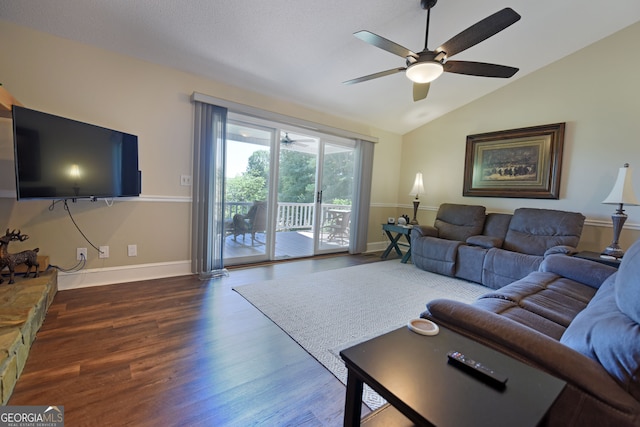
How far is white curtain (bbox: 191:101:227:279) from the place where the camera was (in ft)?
10.2

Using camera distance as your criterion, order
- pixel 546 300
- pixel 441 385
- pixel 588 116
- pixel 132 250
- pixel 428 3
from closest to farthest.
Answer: pixel 441 385
pixel 546 300
pixel 428 3
pixel 132 250
pixel 588 116

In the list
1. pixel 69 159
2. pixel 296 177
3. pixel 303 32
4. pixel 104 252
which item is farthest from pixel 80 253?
pixel 303 32

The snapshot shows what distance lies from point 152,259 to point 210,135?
153cm

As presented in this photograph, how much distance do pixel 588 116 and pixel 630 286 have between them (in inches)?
133

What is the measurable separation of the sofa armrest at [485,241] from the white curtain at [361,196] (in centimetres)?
171

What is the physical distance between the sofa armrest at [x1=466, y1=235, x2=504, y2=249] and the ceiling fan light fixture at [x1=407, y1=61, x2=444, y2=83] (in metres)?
2.22

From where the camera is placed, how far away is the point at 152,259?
119 inches

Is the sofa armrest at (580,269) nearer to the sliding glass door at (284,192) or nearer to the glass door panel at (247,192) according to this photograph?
the sliding glass door at (284,192)

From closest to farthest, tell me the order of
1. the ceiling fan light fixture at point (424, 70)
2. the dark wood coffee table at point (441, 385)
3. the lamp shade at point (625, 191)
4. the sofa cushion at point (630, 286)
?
the dark wood coffee table at point (441, 385) → the sofa cushion at point (630, 286) → the ceiling fan light fixture at point (424, 70) → the lamp shade at point (625, 191)

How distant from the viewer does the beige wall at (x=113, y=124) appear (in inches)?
91.4

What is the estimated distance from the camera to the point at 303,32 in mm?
2559

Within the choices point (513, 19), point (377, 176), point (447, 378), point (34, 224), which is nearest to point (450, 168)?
point (377, 176)

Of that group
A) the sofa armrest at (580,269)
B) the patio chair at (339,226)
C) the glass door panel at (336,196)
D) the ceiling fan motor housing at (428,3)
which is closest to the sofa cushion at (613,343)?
the sofa armrest at (580,269)

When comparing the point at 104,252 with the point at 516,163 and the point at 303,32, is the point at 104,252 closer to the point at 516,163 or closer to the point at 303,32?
the point at 303,32
